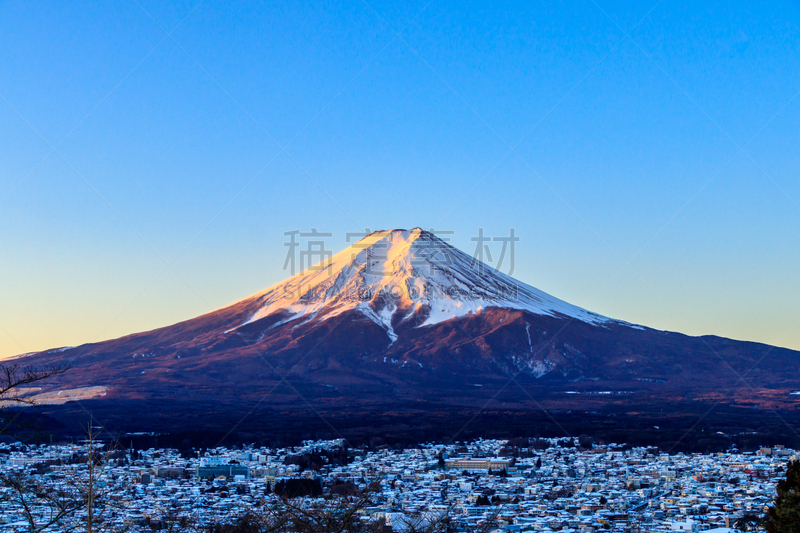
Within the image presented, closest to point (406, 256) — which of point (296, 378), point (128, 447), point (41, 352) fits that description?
point (296, 378)

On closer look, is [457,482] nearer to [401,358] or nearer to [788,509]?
[788,509]

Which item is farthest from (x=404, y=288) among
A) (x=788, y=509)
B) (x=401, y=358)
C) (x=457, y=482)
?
(x=788, y=509)

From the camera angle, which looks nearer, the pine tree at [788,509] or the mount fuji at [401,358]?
the pine tree at [788,509]

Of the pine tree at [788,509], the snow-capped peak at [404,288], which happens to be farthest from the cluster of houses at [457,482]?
the snow-capped peak at [404,288]

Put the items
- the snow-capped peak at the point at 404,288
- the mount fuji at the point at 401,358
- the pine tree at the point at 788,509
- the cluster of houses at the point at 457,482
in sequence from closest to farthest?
the pine tree at the point at 788,509 < the cluster of houses at the point at 457,482 < the mount fuji at the point at 401,358 < the snow-capped peak at the point at 404,288

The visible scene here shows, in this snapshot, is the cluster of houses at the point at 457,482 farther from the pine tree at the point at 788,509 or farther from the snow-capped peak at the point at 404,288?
the snow-capped peak at the point at 404,288

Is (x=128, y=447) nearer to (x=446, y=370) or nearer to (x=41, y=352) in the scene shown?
(x=446, y=370)
